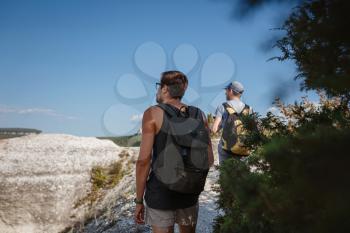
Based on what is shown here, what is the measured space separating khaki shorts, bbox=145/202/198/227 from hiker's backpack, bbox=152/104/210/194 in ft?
0.78

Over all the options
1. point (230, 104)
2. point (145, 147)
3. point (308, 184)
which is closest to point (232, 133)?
point (230, 104)

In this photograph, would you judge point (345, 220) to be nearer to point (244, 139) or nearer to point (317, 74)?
point (317, 74)

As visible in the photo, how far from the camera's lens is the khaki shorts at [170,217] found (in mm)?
3074

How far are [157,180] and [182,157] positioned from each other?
0.29 meters

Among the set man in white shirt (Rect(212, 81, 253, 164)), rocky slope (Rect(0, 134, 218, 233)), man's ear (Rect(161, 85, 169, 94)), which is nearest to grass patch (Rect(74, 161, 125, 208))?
rocky slope (Rect(0, 134, 218, 233))

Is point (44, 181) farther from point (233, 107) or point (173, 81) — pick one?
point (173, 81)

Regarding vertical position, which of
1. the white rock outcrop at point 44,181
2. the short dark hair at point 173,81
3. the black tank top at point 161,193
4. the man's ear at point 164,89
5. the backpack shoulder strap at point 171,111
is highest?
the short dark hair at point 173,81

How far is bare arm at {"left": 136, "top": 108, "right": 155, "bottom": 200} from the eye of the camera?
2993 mm

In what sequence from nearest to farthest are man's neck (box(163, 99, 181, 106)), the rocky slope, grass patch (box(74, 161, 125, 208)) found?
1. man's neck (box(163, 99, 181, 106))
2. the rocky slope
3. grass patch (box(74, 161, 125, 208))

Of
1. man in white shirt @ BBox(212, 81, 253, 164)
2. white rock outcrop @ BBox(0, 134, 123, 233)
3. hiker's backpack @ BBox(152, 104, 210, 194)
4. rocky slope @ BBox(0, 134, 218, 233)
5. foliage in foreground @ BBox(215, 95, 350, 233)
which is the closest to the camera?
foliage in foreground @ BBox(215, 95, 350, 233)

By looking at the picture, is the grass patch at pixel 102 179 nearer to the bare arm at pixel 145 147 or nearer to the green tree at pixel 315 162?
the bare arm at pixel 145 147

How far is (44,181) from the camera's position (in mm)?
8648

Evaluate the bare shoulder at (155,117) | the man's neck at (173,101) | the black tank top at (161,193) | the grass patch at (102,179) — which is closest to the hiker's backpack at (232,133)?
the man's neck at (173,101)

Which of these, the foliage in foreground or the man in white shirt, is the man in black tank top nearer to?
the foliage in foreground
